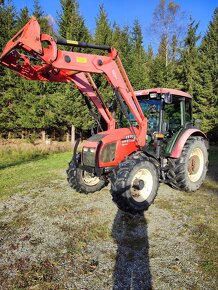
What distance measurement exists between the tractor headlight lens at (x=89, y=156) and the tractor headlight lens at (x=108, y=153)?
22 cm

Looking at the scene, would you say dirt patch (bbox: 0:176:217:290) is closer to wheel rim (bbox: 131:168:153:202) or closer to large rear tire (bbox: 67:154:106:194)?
wheel rim (bbox: 131:168:153:202)

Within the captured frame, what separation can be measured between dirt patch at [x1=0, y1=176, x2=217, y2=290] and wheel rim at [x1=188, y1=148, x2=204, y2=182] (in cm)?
119

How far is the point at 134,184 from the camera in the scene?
5164 millimetres

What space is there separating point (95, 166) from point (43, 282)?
100 inches

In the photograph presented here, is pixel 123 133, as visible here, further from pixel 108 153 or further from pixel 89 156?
pixel 89 156

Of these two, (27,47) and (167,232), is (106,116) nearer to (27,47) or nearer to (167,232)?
(27,47)

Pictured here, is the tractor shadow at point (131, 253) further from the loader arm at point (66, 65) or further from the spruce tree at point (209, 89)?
the spruce tree at point (209, 89)

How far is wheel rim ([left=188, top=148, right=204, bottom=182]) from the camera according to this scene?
21.6ft

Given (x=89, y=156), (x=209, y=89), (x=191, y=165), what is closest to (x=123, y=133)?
(x=89, y=156)

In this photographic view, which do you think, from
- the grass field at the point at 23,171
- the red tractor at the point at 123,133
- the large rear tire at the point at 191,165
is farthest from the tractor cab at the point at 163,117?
the grass field at the point at 23,171

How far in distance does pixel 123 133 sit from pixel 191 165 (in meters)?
2.20

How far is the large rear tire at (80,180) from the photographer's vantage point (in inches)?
232

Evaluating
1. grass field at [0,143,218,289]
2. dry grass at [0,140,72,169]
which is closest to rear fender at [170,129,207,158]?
grass field at [0,143,218,289]

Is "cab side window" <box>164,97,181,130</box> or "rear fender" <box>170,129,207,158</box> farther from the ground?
"cab side window" <box>164,97,181,130</box>
